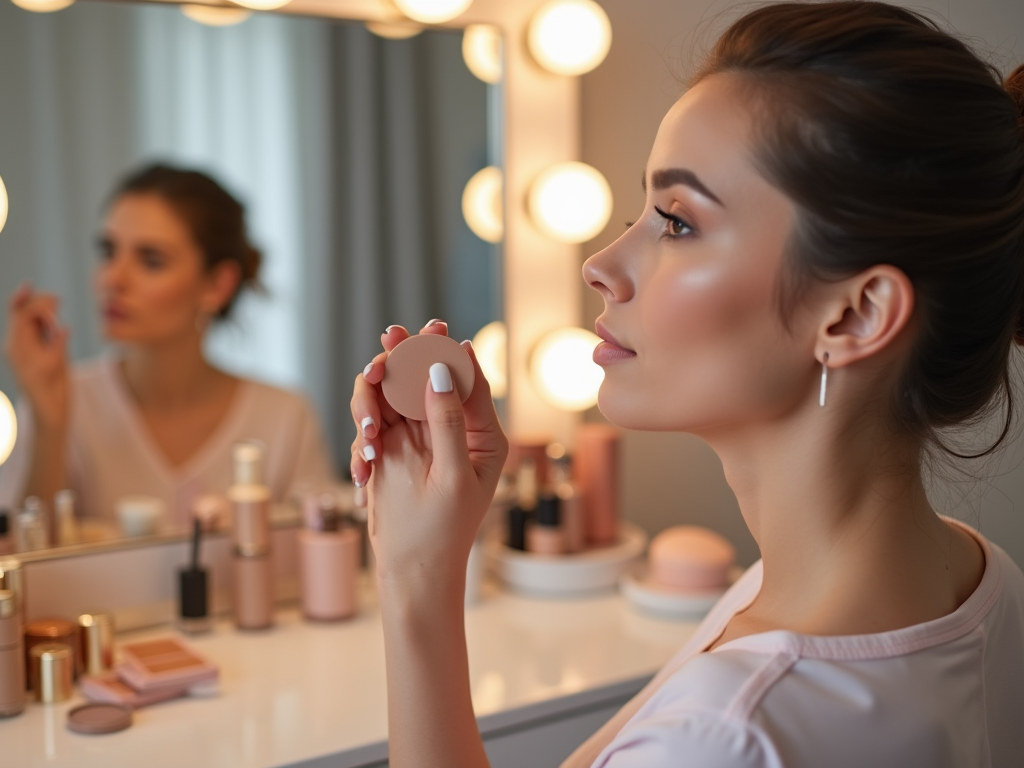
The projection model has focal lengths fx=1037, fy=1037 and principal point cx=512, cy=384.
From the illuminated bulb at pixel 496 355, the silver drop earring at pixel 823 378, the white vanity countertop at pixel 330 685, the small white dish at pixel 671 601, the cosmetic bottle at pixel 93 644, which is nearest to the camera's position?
the silver drop earring at pixel 823 378

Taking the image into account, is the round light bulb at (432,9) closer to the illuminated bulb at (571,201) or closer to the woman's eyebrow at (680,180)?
the illuminated bulb at (571,201)

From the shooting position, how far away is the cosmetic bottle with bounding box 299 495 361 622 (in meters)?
1.23

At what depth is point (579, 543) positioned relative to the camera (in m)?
1.41

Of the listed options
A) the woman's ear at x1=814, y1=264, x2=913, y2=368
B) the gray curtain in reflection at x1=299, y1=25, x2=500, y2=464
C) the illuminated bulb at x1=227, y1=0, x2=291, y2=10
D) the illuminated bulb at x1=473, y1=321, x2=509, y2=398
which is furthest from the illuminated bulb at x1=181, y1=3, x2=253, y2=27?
the woman's ear at x1=814, y1=264, x2=913, y2=368

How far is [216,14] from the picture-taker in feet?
4.03

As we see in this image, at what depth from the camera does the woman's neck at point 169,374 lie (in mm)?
1216

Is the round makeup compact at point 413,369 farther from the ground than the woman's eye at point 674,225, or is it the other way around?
the woman's eye at point 674,225

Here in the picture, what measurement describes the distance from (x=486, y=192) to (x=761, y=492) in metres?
0.81

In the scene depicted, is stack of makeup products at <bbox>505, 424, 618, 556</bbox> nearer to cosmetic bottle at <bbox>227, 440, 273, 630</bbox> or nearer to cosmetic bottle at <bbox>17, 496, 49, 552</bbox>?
cosmetic bottle at <bbox>227, 440, 273, 630</bbox>

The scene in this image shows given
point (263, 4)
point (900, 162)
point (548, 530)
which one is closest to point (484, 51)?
point (263, 4)

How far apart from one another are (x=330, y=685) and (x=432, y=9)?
0.86 m

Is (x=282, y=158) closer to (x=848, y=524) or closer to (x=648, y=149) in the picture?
(x=648, y=149)

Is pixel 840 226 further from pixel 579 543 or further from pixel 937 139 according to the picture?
pixel 579 543

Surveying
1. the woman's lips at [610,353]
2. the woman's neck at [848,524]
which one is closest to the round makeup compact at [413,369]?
the woman's lips at [610,353]
